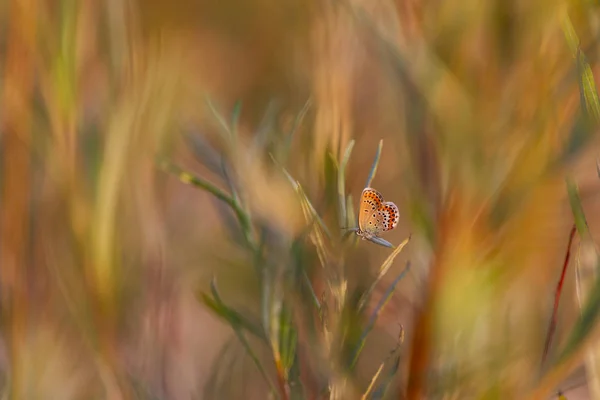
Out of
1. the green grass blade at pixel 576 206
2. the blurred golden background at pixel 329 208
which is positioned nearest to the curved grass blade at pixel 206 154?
the blurred golden background at pixel 329 208

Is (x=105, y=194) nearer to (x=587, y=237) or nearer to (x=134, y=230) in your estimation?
(x=134, y=230)

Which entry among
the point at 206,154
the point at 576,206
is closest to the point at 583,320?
the point at 576,206

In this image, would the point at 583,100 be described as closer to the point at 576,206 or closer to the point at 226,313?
the point at 576,206

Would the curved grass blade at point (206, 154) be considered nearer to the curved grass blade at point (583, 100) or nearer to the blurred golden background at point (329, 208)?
the blurred golden background at point (329, 208)

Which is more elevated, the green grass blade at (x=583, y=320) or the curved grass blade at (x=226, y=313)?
the green grass blade at (x=583, y=320)

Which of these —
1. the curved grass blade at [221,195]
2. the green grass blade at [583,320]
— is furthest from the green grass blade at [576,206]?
the curved grass blade at [221,195]

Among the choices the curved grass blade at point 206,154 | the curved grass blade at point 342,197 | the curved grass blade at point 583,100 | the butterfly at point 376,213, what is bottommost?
the curved grass blade at point 206,154

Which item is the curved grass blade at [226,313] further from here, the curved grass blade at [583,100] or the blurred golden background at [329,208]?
the curved grass blade at [583,100]
